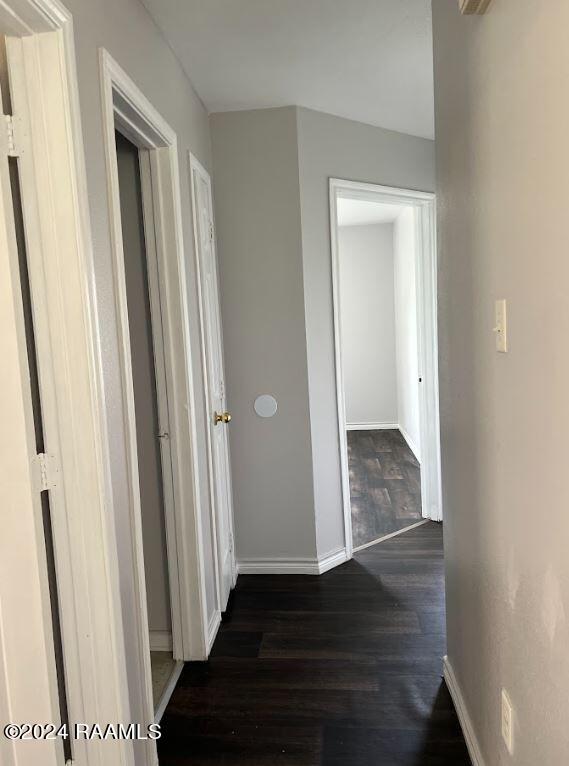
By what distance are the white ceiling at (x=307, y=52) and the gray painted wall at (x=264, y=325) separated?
230 mm

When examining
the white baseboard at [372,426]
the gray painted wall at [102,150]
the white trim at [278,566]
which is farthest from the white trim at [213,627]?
the white baseboard at [372,426]

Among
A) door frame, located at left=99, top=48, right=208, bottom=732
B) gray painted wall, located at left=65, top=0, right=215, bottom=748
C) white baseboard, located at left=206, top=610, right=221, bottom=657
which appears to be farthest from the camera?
white baseboard, located at left=206, top=610, right=221, bottom=657

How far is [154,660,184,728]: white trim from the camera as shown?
2103 mm

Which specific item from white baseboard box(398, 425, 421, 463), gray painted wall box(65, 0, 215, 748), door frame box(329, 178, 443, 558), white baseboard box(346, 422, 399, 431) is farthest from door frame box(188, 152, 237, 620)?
white baseboard box(346, 422, 399, 431)

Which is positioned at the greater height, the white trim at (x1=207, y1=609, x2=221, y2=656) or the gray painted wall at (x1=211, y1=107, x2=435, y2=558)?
the gray painted wall at (x1=211, y1=107, x2=435, y2=558)

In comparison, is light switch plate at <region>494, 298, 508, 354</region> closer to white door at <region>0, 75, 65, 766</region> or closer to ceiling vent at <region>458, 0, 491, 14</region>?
ceiling vent at <region>458, 0, 491, 14</region>

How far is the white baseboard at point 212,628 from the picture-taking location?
8.28 feet

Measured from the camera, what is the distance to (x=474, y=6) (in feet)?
4.53

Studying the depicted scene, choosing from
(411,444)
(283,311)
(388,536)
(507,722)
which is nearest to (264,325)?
(283,311)

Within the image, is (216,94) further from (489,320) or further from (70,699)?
(70,699)

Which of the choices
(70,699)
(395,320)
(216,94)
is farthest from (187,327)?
(395,320)

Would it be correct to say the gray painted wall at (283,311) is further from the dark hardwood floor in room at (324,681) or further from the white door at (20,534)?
the white door at (20,534)

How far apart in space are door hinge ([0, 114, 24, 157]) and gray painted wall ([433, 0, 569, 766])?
1084 mm

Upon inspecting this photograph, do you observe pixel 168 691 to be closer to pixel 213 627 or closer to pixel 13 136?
pixel 213 627
